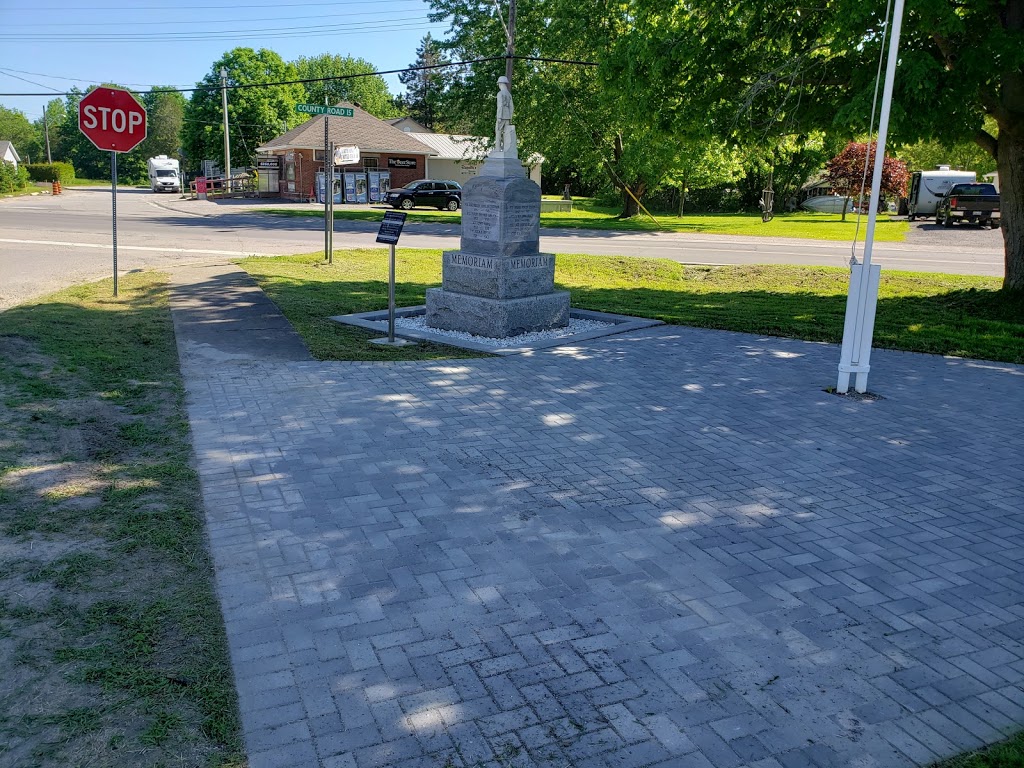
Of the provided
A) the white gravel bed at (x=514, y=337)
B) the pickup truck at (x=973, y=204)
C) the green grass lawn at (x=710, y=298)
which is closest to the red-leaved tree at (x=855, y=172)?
the pickup truck at (x=973, y=204)

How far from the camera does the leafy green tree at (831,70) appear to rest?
10.8 meters

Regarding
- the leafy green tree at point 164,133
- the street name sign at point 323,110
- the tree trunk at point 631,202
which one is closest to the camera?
the street name sign at point 323,110

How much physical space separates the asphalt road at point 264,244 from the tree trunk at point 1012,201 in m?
6.71

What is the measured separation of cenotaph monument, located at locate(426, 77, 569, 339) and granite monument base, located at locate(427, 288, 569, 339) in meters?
0.01

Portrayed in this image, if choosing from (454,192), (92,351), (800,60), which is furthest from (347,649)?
(454,192)

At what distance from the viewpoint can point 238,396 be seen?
7.77 m

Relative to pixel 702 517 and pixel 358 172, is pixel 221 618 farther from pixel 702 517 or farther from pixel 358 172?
pixel 358 172

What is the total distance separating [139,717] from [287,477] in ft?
8.73

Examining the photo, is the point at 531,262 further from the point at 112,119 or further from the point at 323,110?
the point at 323,110

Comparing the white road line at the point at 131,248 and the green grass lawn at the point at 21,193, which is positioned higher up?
the green grass lawn at the point at 21,193

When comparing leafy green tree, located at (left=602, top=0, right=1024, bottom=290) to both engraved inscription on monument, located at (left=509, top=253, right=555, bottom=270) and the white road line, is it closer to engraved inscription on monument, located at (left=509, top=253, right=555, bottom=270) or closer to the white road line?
engraved inscription on monument, located at (left=509, top=253, right=555, bottom=270)

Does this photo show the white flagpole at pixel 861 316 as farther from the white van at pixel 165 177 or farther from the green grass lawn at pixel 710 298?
the white van at pixel 165 177

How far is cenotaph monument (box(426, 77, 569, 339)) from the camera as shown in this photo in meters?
10.6

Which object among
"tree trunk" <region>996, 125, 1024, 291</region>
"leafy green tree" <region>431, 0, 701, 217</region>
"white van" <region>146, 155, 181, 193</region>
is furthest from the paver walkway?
"white van" <region>146, 155, 181, 193</region>
